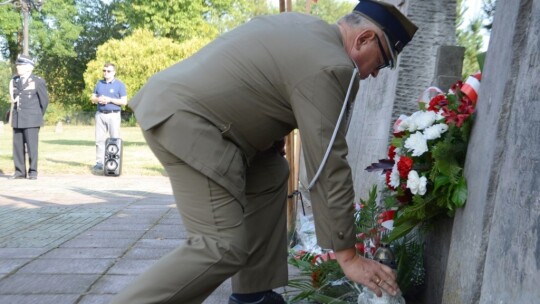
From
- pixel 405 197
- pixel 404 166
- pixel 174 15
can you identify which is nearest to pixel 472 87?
pixel 404 166

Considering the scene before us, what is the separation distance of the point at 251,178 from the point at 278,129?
597 mm

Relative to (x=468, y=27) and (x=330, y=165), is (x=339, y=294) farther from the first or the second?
(x=468, y=27)

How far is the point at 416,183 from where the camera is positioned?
9.70 ft

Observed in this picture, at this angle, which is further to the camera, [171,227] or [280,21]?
[171,227]

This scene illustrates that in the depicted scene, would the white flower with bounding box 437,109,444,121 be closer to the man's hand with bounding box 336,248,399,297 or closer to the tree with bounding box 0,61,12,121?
the man's hand with bounding box 336,248,399,297

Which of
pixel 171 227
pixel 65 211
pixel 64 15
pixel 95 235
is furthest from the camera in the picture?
pixel 64 15

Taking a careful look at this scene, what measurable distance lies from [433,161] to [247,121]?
3.29 ft

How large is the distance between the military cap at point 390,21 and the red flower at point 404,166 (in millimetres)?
701

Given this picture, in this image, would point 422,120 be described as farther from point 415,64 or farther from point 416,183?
point 415,64

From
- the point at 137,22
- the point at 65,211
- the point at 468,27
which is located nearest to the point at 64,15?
the point at 137,22

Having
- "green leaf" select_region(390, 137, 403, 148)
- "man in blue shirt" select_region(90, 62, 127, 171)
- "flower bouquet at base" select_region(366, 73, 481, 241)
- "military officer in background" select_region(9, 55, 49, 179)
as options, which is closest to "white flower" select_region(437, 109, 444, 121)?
"flower bouquet at base" select_region(366, 73, 481, 241)

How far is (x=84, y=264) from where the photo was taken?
4.45 metres

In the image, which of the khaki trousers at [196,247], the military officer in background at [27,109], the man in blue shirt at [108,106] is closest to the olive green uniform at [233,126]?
the khaki trousers at [196,247]

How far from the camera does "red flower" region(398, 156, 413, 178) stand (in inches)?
120
